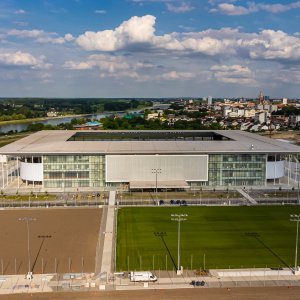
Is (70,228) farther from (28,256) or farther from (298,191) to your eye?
(298,191)

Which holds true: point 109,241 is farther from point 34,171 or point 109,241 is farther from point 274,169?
point 274,169

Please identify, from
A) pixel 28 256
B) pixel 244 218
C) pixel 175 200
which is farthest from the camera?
pixel 175 200

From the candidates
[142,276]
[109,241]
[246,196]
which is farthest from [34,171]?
[142,276]

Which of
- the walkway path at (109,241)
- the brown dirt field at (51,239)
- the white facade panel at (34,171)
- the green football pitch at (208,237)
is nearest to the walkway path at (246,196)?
the green football pitch at (208,237)

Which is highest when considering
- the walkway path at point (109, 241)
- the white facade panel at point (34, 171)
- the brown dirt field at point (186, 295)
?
the white facade panel at point (34, 171)

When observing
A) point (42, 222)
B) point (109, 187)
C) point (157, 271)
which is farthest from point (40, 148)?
point (157, 271)

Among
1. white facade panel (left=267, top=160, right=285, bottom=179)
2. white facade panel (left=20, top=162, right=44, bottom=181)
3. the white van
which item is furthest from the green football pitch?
white facade panel (left=20, top=162, right=44, bottom=181)

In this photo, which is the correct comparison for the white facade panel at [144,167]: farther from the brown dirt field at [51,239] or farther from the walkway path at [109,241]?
the brown dirt field at [51,239]
